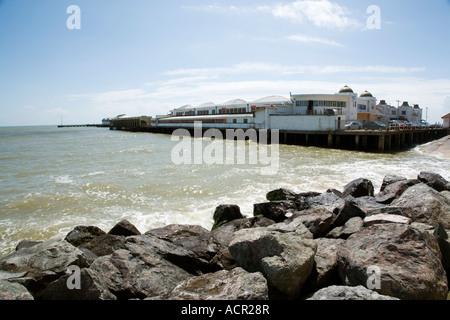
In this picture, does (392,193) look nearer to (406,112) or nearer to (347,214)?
(347,214)

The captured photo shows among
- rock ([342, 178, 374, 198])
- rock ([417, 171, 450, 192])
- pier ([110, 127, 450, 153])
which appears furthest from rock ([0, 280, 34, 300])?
pier ([110, 127, 450, 153])

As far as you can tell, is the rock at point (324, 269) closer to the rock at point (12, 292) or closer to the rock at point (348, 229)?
the rock at point (348, 229)

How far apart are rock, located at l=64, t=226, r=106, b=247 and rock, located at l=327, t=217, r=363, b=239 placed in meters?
6.22

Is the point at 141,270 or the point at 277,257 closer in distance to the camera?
the point at 277,257

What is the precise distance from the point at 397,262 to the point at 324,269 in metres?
1.08

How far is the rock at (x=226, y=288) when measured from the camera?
394 centimetres

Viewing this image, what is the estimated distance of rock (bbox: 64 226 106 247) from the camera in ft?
25.2

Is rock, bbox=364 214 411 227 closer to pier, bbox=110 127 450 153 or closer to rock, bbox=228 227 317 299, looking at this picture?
rock, bbox=228 227 317 299

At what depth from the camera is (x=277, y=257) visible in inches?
182

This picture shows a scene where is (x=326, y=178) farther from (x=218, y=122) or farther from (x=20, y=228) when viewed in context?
(x=218, y=122)

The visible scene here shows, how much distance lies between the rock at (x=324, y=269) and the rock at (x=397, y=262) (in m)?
0.12

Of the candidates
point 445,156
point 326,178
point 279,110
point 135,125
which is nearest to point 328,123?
point 279,110

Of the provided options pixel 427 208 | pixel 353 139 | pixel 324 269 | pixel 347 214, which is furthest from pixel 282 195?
pixel 353 139

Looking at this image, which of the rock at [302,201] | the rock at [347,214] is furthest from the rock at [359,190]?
the rock at [347,214]
